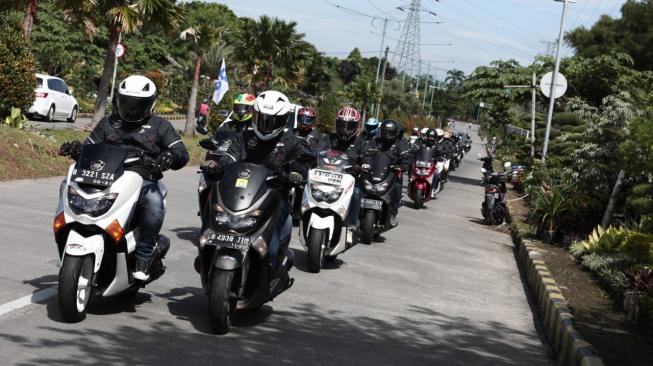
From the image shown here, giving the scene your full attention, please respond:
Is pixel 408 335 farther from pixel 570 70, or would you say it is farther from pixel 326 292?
pixel 570 70

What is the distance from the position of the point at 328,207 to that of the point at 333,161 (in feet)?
2.28

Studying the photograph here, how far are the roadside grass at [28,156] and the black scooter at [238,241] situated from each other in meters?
10.1

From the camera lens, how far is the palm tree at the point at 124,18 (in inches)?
968

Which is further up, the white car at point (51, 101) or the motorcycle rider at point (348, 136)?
the motorcycle rider at point (348, 136)

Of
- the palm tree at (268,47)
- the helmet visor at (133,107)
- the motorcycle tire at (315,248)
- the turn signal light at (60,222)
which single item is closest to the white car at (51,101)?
the palm tree at (268,47)

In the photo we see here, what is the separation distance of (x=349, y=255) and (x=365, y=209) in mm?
1297

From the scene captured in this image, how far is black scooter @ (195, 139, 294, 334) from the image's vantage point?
22.6 feet

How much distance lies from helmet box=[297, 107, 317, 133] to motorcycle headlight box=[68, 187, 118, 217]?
8957mm

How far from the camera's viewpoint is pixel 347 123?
13391mm

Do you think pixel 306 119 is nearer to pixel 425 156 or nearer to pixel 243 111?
pixel 243 111

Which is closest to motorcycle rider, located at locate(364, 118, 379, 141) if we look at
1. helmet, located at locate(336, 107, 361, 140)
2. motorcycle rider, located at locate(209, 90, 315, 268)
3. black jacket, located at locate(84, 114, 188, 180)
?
helmet, located at locate(336, 107, 361, 140)

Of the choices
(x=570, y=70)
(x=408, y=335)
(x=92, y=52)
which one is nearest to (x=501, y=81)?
(x=570, y=70)

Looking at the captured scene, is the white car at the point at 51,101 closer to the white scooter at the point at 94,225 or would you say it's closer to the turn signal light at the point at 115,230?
the white scooter at the point at 94,225

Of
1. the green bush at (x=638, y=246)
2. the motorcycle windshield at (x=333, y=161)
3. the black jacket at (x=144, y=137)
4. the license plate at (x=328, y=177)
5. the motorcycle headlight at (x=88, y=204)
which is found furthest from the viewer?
the motorcycle windshield at (x=333, y=161)
